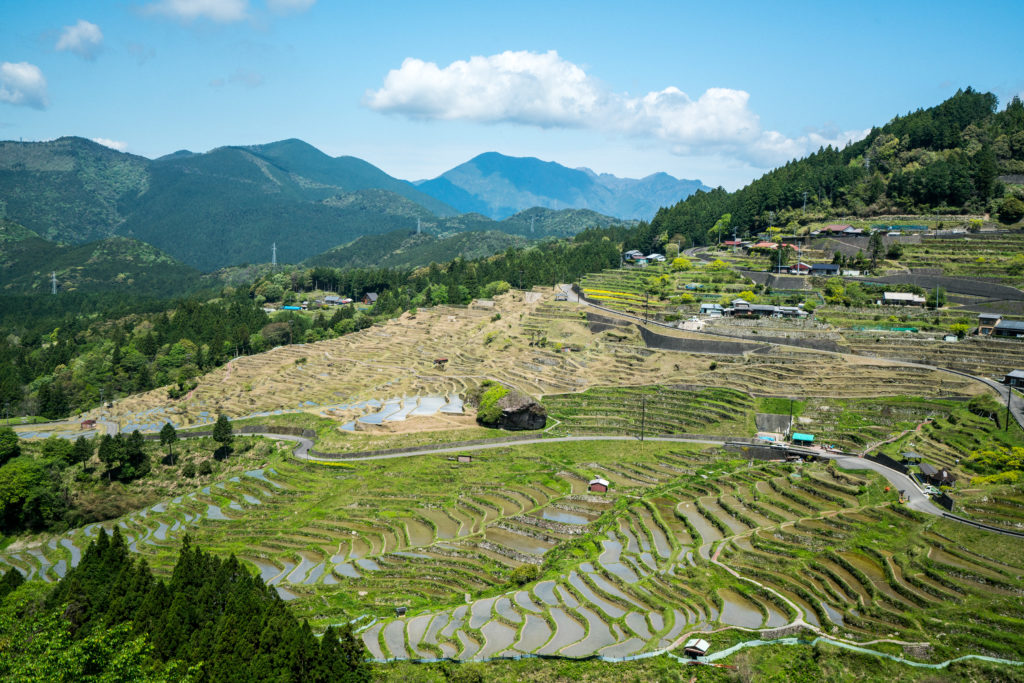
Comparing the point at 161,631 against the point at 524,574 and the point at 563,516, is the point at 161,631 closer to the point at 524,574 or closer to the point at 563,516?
the point at 524,574

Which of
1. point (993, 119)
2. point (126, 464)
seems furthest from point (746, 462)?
point (993, 119)

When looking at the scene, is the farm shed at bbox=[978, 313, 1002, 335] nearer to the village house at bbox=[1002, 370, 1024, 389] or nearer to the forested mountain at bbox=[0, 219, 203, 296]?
the village house at bbox=[1002, 370, 1024, 389]

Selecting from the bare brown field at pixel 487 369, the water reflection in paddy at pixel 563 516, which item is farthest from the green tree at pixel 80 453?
the water reflection in paddy at pixel 563 516

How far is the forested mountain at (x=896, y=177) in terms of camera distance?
81.7 metres

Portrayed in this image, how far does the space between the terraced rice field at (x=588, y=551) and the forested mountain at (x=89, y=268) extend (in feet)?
451

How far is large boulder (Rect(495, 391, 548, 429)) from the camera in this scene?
51.6 m

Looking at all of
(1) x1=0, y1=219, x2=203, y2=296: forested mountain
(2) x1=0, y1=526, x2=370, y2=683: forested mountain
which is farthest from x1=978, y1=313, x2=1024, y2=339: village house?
(1) x1=0, y1=219, x2=203, y2=296: forested mountain

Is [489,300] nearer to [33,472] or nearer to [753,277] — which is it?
[753,277]

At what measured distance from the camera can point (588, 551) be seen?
3155 cm

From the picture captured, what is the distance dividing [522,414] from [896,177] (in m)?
63.8

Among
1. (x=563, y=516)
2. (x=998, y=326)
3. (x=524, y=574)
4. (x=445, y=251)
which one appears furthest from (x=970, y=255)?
(x=445, y=251)

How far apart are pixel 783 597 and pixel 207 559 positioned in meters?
23.2

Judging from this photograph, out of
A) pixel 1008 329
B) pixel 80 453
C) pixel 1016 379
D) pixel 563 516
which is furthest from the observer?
pixel 80 453

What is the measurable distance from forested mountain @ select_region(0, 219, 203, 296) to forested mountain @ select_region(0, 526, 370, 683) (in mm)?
144596
